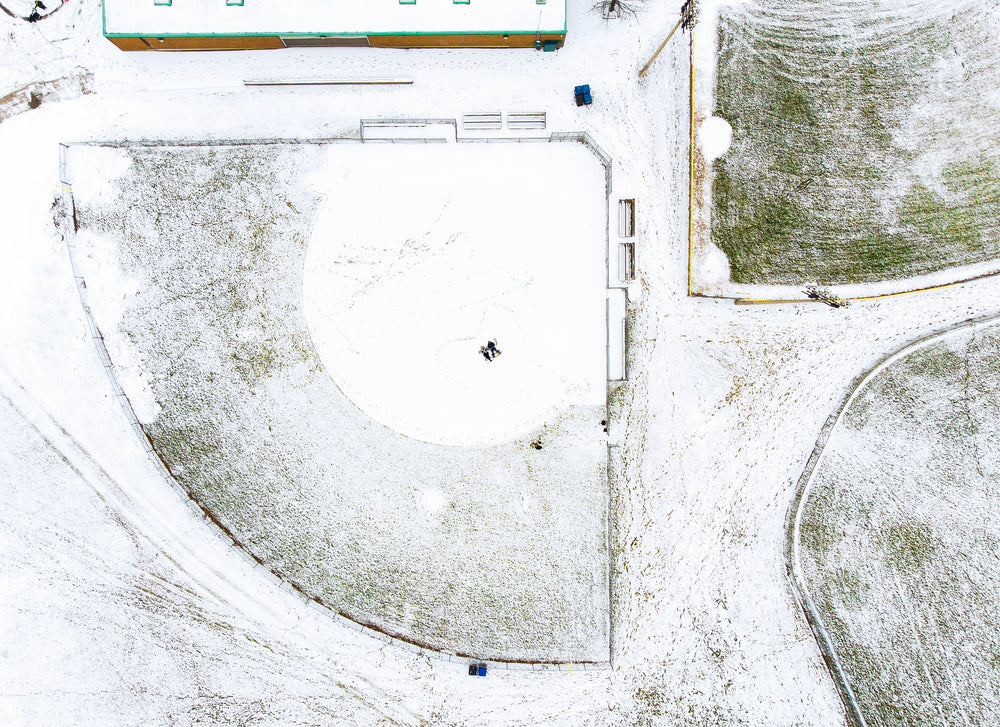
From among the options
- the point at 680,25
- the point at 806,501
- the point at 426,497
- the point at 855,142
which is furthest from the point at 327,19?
the point at 806,501

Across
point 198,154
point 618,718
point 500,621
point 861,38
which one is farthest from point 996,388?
point 198,154

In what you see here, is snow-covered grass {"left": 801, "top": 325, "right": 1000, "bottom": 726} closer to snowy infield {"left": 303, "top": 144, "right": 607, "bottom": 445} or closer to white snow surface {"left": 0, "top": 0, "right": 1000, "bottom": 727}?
white snow surface {"left": 0, "top": 0, "right": 1000, "bottom": 727}

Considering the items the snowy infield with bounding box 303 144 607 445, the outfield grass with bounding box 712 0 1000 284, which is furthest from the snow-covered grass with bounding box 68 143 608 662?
the outfield grass with bounding box 712 0 1000 284

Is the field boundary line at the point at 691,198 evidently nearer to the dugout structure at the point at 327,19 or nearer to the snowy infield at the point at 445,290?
the snowy infield at the point at 445,290

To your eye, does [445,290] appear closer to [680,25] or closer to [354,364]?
[354,364]

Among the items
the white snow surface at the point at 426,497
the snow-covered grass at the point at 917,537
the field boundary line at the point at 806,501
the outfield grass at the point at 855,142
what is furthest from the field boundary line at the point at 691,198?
the snow-covered grass at the point at 917,537

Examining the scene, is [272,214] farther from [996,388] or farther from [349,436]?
[996,388]
